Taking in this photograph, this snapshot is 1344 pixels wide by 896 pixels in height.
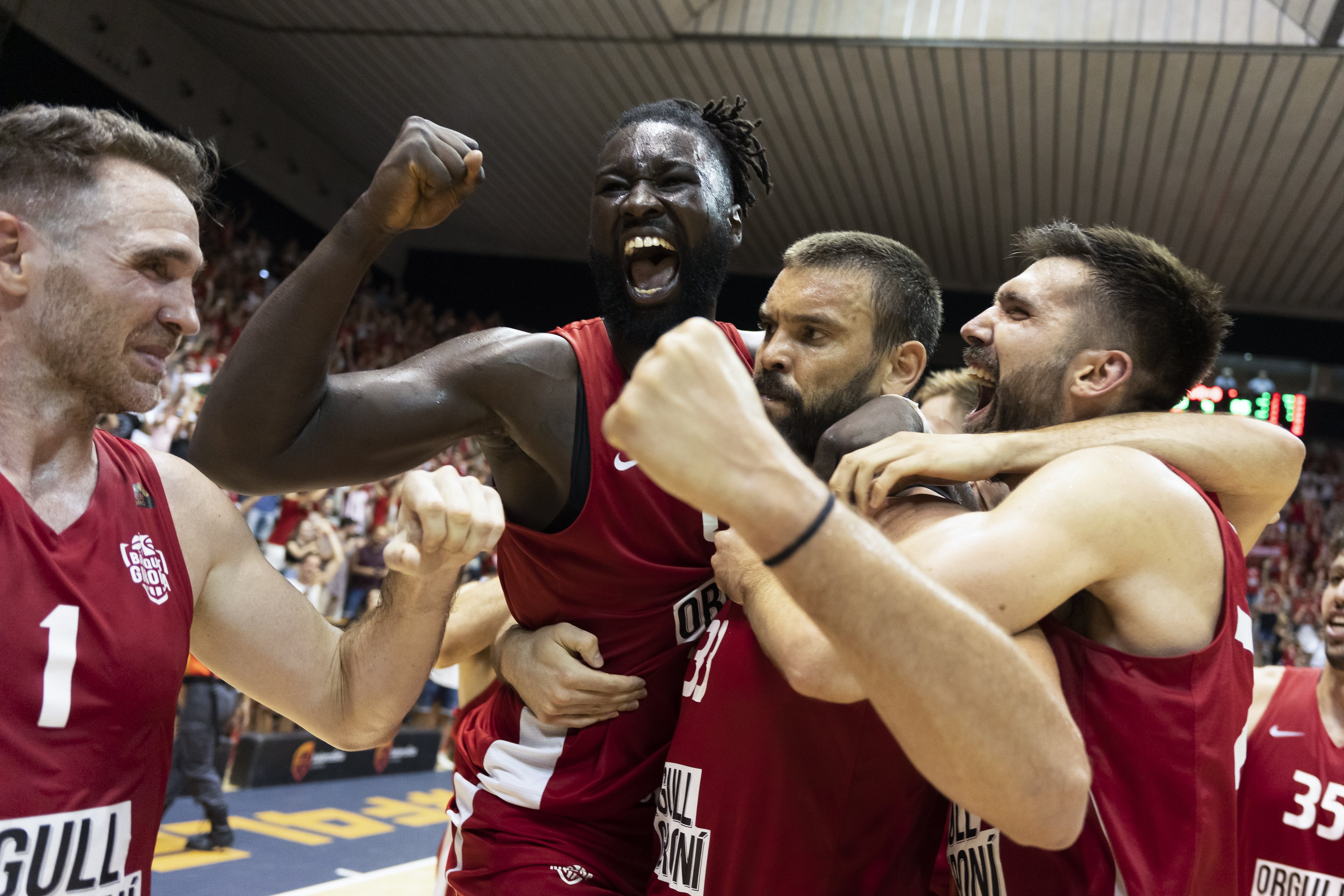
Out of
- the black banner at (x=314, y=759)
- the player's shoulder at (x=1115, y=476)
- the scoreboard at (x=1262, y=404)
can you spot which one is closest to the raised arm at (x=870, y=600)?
the player's shoulder at (x=1115, y=476)

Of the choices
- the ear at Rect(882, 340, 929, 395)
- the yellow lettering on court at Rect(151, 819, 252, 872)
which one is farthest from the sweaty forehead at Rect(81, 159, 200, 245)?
the yellow lettering on court at Rect(151, 819, 252, 872)

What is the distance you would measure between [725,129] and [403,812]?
6850 millimetres

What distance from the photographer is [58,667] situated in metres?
1.92

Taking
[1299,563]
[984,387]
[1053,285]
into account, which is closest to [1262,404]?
[1299,563]

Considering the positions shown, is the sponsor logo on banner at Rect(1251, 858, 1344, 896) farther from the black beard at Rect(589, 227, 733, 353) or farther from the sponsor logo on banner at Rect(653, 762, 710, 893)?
the black beard at Rect(589, 227, 733, 353)

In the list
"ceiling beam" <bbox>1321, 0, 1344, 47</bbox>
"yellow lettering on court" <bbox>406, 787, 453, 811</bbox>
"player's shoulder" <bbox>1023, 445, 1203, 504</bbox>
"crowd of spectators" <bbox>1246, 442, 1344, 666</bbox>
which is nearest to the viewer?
"player's shoulder" <bbox>1023, 445, 1203, 504</bbox>

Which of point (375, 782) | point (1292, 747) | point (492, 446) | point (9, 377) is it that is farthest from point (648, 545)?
point (375, 782)

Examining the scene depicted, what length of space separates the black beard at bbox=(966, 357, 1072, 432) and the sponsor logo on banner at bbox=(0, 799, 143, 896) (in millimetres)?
1824

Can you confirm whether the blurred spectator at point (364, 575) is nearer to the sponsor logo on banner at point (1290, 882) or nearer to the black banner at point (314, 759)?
the black banner at point (314, 759)

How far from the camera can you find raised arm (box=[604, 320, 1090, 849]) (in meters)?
1.34

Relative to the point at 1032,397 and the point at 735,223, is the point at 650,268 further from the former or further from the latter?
the point at 1032,397

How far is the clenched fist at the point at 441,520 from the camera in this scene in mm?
1817

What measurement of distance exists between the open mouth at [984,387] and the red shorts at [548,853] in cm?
117

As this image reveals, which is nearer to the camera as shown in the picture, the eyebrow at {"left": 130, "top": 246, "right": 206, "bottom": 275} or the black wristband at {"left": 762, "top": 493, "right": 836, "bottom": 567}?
the black wristband at {"left": 762, "top": 493, "right": 836, "bottom": 567}
